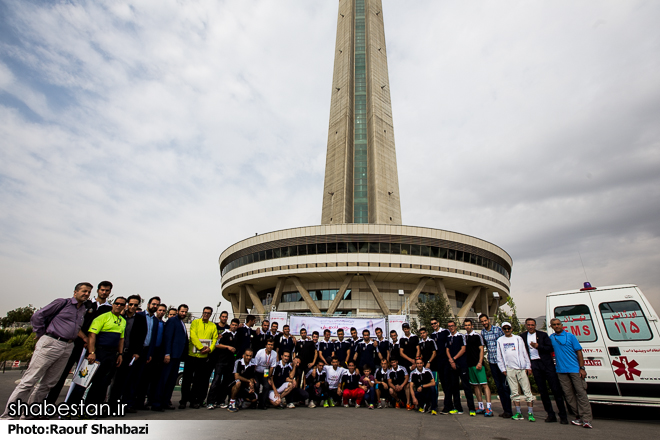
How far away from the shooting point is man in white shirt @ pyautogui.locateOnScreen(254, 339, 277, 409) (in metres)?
7.68

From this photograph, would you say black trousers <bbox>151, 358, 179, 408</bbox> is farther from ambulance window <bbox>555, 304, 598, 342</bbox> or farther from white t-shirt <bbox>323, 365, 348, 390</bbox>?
ambulance window <bbox>555, 304, 598, 342</bbox>

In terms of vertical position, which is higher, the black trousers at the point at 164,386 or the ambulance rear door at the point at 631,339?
the ambulance rear door at the point at 631,339

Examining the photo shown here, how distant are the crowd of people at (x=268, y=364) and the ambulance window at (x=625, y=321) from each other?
0.92 meters

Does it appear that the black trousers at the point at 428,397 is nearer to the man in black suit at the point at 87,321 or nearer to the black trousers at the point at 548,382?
the black trousers at the point at 548,382

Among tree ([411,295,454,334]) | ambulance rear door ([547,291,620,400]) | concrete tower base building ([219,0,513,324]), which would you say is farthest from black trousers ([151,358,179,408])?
concrete tower base building ([219,0,513,324])

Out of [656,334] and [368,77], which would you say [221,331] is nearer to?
[656,334]

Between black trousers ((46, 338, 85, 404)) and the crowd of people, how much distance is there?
2 centimetres

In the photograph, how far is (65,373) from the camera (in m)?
5.92

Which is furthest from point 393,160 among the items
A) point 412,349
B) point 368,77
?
point 412,349

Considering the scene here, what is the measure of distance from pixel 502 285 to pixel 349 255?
18669 millimetres

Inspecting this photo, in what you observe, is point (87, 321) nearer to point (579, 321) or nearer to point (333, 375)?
point (333, 375)

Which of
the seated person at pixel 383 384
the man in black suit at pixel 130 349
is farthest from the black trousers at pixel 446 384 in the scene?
the man in black suit at pixel 130 349

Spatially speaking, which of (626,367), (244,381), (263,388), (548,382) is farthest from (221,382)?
(626,367)

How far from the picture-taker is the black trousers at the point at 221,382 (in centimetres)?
745
